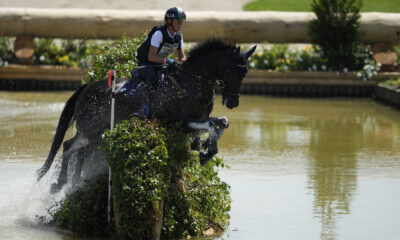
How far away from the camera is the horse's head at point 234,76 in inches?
277

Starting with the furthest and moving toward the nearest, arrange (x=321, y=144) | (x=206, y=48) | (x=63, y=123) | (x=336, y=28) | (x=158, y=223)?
1. (x=336, y=28)
2. (x=321, y=144)
3. (x=63, y=123)
4. (x=206, y=48)
5. (x=158, y=223)

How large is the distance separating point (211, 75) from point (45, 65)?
1228 centimetres

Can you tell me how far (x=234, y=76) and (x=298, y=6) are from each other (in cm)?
1900

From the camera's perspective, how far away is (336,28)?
18406 mm

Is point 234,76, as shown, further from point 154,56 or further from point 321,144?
point 321,144

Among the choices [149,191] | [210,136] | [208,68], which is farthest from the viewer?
[208,68]

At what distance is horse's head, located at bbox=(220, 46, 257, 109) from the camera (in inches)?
Answer: 277

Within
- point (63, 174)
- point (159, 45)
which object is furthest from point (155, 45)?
point (63, 174)

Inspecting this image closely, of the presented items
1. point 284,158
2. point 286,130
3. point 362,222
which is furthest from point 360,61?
point 362,222

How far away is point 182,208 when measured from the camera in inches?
277

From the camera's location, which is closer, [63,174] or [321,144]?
[63,174]

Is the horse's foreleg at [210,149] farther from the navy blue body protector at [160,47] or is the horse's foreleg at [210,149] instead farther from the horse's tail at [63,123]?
the horse's tail at [63,123]

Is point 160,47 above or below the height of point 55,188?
above

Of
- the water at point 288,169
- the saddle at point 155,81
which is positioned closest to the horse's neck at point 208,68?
the saddle at point 155,81
